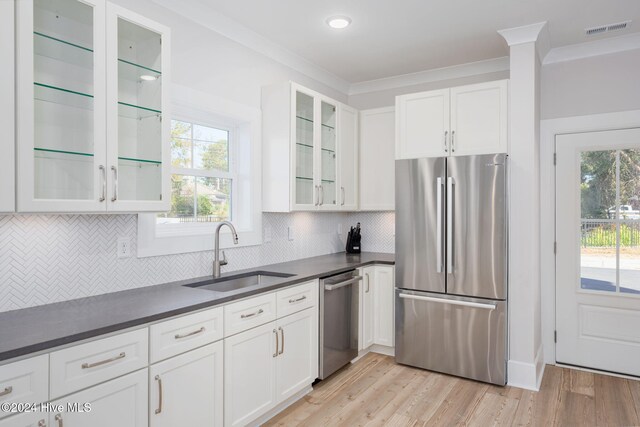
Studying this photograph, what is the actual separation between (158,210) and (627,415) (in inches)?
126

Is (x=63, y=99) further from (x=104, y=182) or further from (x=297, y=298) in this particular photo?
(x=297, y=298)

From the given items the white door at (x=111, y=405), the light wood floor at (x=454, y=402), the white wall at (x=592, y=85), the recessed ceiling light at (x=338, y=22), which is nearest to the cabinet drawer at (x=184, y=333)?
the white door at (x=111, y=405)

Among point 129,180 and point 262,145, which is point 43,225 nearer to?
point 129,180

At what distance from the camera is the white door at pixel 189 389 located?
73.4 inches

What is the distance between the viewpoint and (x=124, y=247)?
2334 millimetres

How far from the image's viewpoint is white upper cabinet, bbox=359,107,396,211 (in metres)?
4.15

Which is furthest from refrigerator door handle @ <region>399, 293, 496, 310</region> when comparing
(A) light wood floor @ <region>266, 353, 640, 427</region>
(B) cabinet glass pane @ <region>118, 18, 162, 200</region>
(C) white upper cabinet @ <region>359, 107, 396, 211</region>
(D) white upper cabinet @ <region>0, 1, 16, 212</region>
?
(D) white upper cabinet @ <region>0, 1, 16, 212</region>

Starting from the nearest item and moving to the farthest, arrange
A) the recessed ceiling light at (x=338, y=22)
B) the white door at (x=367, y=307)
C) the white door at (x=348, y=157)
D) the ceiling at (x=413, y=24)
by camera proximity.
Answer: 1. the ceiling at (x=413, y=24)
2. the recessed ceiling light at (x=338, y=22)
3. the white door at (x=367, y=307)
4. the white door at (x=348, y=157)

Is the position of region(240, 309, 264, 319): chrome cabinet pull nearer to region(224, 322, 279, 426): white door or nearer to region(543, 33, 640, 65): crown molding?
region(224, 322, 279, 426): white door

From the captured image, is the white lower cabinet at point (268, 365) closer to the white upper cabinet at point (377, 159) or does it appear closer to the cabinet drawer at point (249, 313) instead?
the cabinet drawer at point (249, 313)

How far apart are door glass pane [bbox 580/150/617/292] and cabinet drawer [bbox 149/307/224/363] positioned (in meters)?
3.07

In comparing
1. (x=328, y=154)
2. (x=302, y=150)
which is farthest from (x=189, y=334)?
(x=328, y=154)

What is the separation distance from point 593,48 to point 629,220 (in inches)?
56.4

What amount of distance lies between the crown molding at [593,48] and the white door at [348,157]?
1777mm
